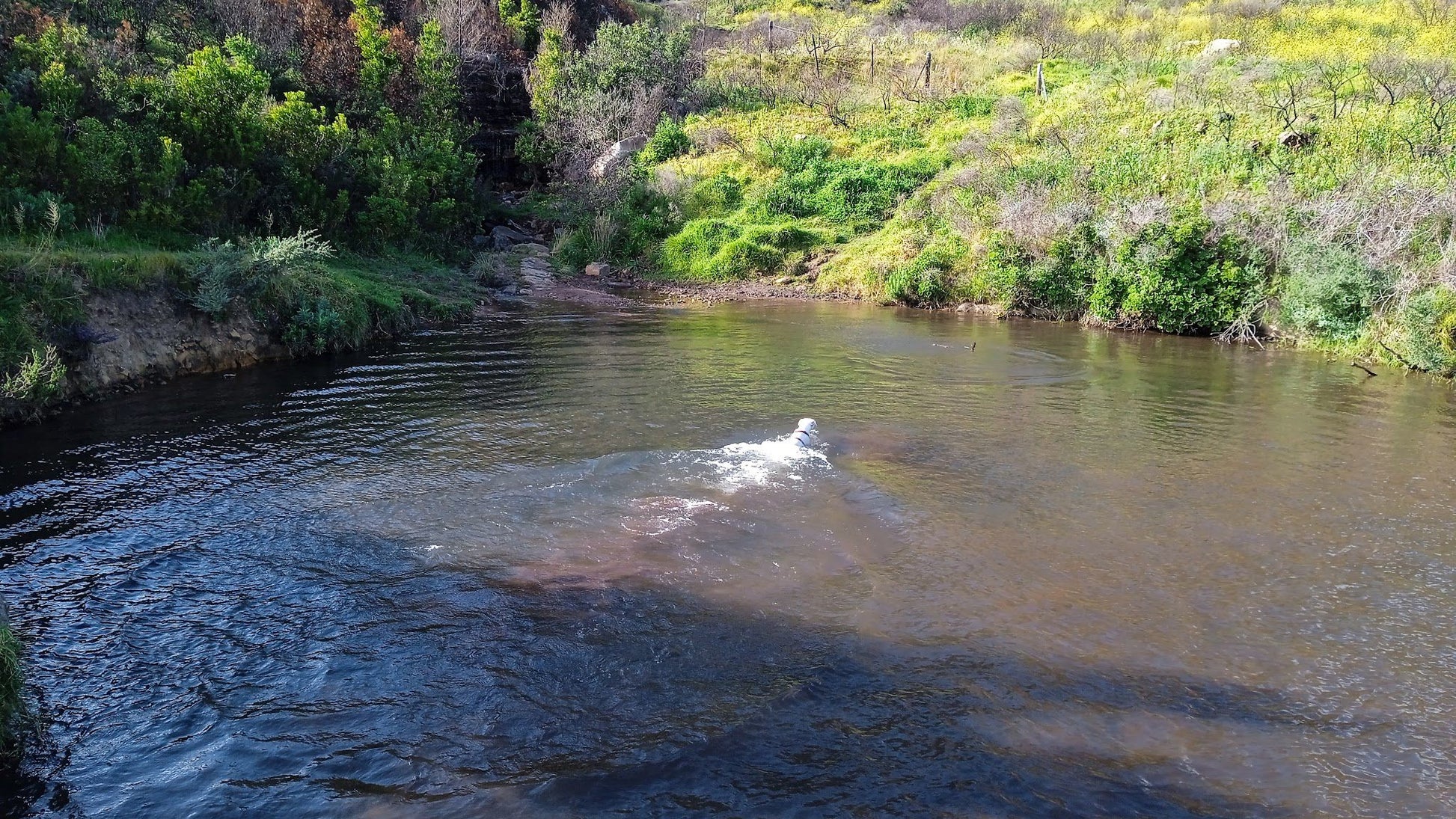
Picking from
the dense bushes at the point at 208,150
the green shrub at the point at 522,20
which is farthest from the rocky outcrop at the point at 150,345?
the green shrub at the point at 522,20

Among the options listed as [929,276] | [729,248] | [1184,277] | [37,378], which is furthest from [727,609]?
[729,248]

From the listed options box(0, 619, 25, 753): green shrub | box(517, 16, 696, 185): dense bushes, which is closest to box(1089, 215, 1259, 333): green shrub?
box(517, 16, 696, 185): dense bushes

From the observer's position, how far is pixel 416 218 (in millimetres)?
24281

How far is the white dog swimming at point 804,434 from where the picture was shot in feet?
34.9

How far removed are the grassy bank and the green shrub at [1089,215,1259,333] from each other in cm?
1572

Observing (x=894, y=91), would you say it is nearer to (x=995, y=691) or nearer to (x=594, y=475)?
(x=594, y=475)

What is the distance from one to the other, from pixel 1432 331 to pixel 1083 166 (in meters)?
11.2

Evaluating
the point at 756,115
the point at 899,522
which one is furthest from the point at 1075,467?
the point at 756,115

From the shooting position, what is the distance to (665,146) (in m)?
34.0

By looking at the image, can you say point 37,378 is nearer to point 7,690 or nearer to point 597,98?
point 7,690

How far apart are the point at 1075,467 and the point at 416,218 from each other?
19846 millimetres

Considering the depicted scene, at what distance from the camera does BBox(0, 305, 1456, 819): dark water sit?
500 centimetres

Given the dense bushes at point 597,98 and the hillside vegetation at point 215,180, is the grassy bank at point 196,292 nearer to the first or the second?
the hillside vegetation at point 215,180

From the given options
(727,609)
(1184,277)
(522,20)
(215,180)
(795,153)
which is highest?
(522,20)
